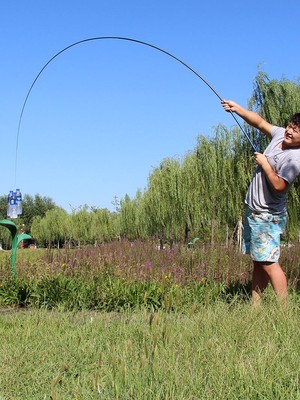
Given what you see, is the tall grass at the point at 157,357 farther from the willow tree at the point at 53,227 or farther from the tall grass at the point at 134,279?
the willow tree at the point at 53,227

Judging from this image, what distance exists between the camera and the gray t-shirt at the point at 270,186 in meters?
4.33

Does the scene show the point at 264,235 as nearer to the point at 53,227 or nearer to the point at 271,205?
the point at 271,205

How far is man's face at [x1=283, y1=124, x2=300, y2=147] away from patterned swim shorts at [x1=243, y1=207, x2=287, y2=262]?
1.90ft

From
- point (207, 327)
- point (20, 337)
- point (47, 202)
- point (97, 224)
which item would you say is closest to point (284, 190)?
point (207, 327)

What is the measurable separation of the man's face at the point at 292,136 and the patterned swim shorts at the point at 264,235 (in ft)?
1.90

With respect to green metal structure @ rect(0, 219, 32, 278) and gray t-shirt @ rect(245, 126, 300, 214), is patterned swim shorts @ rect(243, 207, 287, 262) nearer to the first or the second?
gray t-shirt @ rect(245, 126, 300, 214)

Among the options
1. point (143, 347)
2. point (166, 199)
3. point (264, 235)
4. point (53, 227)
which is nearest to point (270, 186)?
point (264, 235)

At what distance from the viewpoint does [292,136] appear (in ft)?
14.4

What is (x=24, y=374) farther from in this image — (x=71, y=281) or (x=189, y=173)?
(x=189, y=173)

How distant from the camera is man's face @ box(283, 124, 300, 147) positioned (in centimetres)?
437

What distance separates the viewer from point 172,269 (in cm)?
713

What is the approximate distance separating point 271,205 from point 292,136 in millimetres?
574

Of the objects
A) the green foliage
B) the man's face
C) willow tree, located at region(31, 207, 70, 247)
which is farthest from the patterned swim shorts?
willow tree, located at region(31, 207, 70, 247)

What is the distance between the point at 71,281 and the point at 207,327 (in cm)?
278
